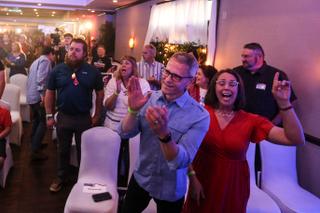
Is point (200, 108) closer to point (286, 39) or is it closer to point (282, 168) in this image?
point (282, 168)

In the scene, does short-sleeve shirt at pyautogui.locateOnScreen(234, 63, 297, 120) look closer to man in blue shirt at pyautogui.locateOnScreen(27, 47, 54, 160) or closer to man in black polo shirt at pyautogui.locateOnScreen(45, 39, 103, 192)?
man in black polo shirt at pyautogui.locateOnScreen(45, 39, 103, 192)

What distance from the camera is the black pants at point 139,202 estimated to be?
183cm

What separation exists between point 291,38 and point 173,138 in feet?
8.14

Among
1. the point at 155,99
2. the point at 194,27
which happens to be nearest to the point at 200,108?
the point at 155,99

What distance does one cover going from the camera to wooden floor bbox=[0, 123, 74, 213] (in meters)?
3.30

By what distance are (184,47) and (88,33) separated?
1130 centimetres

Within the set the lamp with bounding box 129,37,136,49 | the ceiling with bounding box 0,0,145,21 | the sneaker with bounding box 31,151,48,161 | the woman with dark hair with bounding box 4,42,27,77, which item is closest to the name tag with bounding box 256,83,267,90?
the sneaker with bounding box 31,151,48,161

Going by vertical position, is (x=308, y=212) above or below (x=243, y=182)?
below

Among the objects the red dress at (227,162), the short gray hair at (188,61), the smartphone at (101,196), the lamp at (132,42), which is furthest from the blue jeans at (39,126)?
the lamp at (132,42)

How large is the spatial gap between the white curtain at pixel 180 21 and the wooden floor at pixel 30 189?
3212mm

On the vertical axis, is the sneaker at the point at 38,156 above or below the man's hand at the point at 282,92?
below

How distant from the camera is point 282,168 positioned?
3.16 metres

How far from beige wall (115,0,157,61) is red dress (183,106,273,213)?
6.94 meters

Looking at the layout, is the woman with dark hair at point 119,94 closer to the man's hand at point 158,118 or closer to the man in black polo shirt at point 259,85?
the man in black polo shirt at point 259,85
